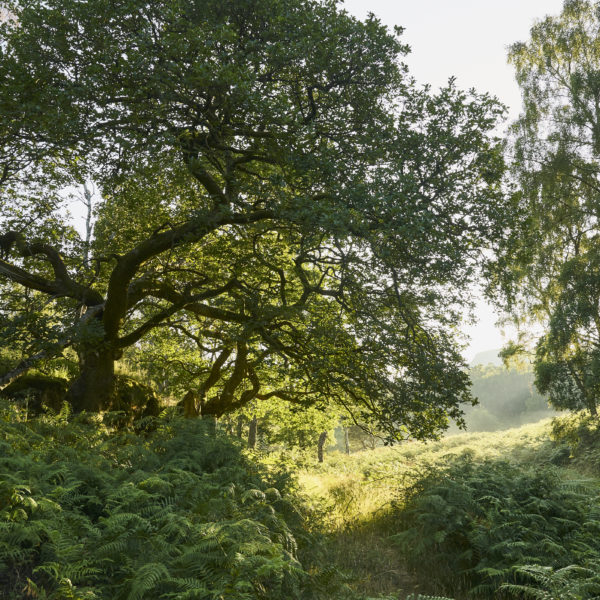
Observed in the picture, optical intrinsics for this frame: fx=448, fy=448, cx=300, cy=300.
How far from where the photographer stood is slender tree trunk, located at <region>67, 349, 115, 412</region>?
1252cm

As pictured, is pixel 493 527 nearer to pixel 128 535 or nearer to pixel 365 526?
pixel 365 526

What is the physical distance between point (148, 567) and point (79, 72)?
32.7ft

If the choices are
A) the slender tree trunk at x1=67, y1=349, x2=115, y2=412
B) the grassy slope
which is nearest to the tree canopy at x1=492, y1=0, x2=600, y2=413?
the grassy slope

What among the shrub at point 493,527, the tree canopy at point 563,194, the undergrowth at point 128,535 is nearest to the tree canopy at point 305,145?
the shrub at point 493,527

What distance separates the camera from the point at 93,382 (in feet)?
41.7

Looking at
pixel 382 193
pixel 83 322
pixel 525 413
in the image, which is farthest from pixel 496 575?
pixel 525 413

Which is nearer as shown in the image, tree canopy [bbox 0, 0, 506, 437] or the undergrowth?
the undergrowth

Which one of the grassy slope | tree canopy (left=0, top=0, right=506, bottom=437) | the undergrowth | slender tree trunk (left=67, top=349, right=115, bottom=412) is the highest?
tree canopy (left=0, top=0, right=506, bottom=437)

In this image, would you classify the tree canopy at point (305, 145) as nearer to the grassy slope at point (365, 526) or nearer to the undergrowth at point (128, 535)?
the grassy slope at point (365, 526)

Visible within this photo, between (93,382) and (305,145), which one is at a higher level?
(305,145)

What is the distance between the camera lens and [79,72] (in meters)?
9.76

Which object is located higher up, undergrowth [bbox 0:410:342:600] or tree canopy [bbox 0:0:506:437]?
tree canopy [bbox 0:0:506:437]

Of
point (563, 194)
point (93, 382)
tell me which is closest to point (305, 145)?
point (93, 382)

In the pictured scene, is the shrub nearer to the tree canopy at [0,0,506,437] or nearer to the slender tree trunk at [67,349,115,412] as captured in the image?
the tree canopy at [0,0,506,437]
